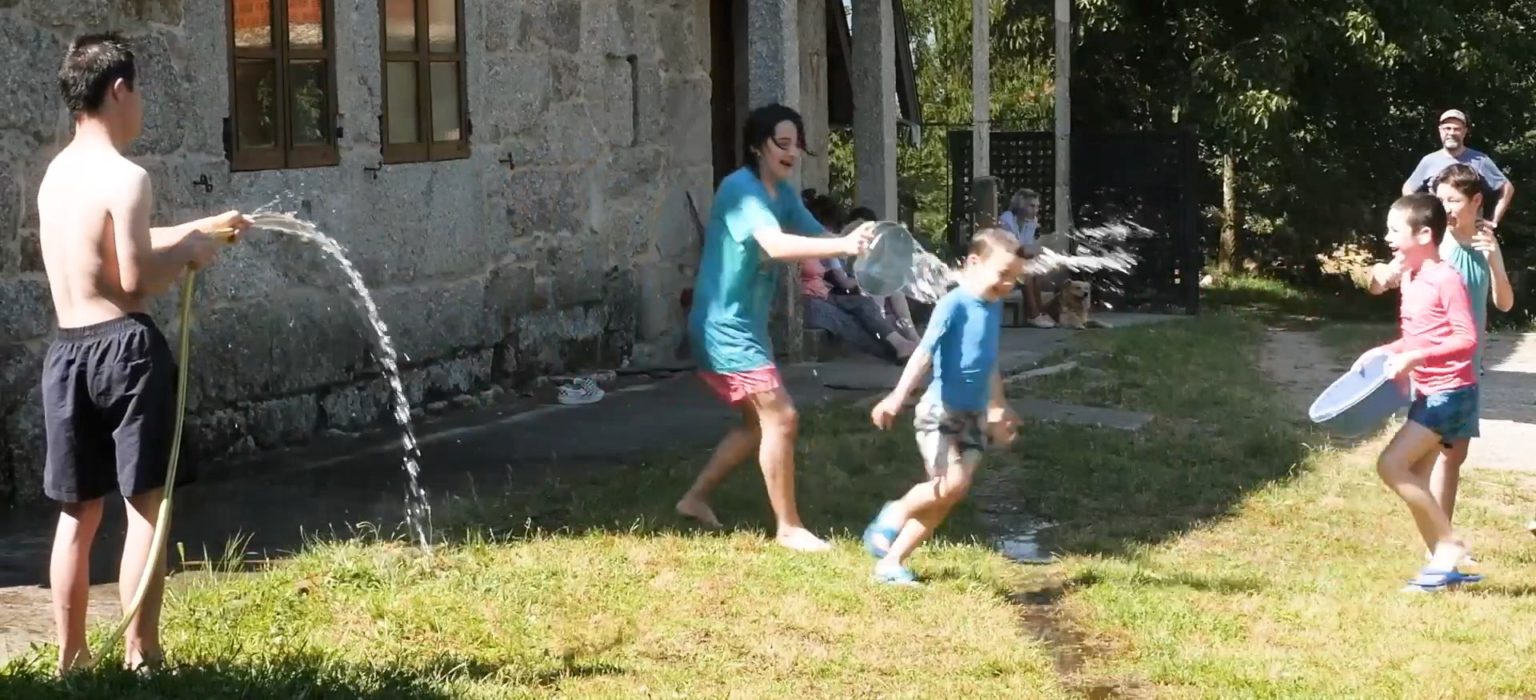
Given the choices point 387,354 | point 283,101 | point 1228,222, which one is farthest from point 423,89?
point 1228,222

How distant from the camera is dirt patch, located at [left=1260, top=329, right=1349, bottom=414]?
12.6m

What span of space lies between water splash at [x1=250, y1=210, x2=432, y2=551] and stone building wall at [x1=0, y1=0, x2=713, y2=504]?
9 cm

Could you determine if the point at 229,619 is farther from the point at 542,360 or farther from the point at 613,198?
the point at 613,198

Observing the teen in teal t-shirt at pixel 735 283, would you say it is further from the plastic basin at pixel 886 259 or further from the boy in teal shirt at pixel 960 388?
the boy in teal shirt at pixel 960 388

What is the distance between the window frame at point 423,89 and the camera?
32.6 feet

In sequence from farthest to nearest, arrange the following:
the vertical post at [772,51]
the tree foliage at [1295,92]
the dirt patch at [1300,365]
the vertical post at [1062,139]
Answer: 1. the tree foliage at [1295,92]
2. the vertical post at [1062,139]
3. the dirt patch at [1300,365]
4. the vertical post at [772,51]

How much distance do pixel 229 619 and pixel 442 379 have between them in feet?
15.7

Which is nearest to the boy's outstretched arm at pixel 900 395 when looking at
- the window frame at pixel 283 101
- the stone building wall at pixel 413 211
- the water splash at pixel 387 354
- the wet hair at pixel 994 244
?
the wet hair at pixel 994 244

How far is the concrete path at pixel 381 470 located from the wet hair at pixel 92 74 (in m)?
1.55

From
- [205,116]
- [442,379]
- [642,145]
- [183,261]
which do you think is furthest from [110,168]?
[642,145]

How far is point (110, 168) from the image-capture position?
192 inches

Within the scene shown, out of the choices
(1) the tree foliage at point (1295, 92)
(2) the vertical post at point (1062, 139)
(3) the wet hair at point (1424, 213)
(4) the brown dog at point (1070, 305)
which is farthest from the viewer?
(1) the tree foliage at point (1295, 92)

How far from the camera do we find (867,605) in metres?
6.28

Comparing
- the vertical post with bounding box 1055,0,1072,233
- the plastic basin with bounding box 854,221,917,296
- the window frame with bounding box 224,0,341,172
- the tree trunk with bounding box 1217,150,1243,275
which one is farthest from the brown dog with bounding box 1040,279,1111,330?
the window frame with bounding box 224,0,341,172
